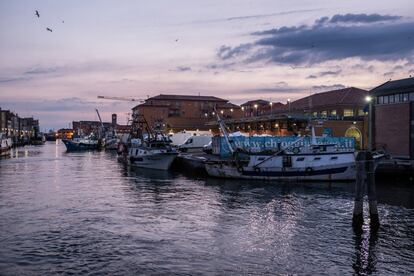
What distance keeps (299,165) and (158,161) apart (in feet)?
77.1

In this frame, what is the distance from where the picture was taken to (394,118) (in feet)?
199

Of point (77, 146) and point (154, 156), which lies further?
point (77, 146)

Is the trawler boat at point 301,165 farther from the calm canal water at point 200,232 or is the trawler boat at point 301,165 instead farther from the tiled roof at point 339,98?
the tiled roof at point 339,98

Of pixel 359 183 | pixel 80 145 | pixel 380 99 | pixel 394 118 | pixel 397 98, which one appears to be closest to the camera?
pixel 359 183

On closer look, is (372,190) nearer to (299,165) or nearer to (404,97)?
(299,165)

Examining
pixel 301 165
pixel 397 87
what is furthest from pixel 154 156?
pixel 397 87

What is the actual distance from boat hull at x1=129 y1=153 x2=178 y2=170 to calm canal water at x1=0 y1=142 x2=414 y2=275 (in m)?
22.0

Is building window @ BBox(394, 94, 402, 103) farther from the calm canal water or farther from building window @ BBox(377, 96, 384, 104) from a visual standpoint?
the calm canal water

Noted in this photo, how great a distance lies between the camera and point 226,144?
59.6 m

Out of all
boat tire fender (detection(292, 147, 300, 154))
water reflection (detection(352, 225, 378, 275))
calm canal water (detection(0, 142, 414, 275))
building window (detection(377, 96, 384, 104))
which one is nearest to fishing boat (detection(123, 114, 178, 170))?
boat tire fender (detection(292, 147, 300, 154))

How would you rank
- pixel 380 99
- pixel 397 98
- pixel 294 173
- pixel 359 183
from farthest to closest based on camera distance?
1. pixel 380 99
2. pixel 397 98
3. pixel 294 173
4. pixel 359 183

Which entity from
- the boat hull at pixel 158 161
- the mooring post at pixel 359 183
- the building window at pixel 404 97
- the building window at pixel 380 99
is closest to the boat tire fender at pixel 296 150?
the boat hull at pixel 158 161

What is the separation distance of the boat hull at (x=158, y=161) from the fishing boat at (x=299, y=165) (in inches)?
596

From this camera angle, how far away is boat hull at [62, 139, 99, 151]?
459ft
